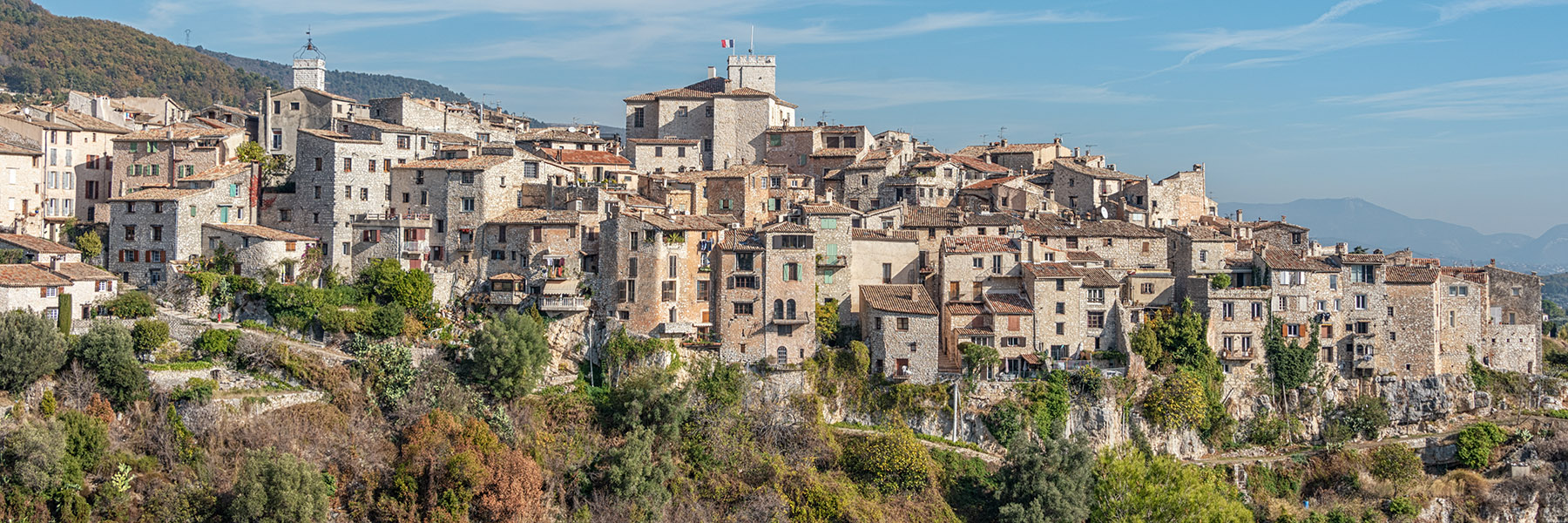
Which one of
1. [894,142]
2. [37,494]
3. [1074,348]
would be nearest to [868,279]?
[1074,348]

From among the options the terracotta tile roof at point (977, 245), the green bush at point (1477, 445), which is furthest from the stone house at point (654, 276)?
the green bush at point (1477, 445)

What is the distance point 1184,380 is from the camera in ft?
196

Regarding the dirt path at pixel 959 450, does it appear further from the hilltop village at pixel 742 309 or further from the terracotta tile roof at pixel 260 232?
the terracotta tile roof at pixel 260 232

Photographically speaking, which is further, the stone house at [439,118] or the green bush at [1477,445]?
the stone house at [439,118]

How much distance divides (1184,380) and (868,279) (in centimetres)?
1489

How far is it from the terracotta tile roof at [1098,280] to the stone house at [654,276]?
16.7m

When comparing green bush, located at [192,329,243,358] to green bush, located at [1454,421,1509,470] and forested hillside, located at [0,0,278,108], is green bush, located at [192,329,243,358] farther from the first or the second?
forested hillside, located at [0,0,278,108]

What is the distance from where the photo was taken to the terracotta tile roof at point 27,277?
49062 millimetres

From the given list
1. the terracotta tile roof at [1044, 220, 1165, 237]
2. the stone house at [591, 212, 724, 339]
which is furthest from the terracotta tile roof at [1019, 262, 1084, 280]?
the stone house at [591, 212, 724, 339]

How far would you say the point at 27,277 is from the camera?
50.0m

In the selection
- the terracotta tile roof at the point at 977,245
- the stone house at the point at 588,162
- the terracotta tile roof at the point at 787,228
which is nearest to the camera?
the terracotta tile roof at the point at 787,228

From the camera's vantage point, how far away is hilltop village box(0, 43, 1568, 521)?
170 ft

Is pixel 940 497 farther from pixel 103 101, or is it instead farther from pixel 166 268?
pixel 103 101

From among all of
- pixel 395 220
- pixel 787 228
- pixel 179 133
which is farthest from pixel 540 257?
pixel 179 133
